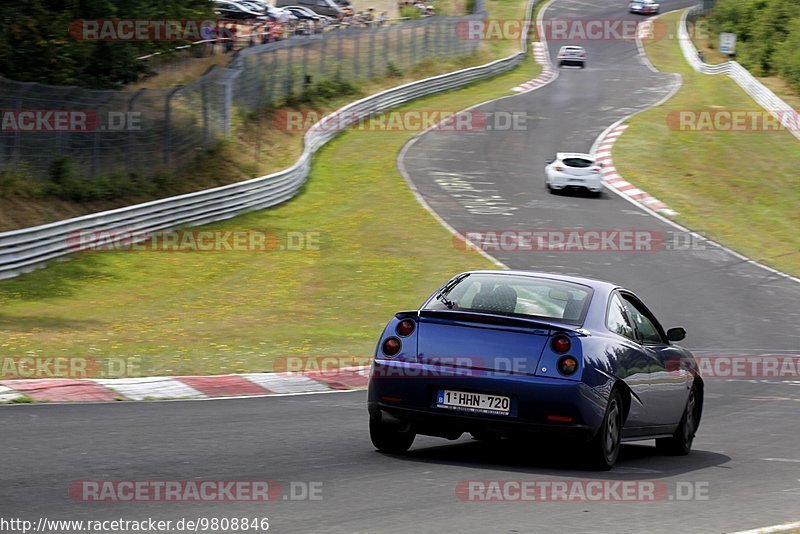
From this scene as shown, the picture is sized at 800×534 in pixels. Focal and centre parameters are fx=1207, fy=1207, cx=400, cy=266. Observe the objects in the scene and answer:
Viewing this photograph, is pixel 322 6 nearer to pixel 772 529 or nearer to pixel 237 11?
pixel 237 11

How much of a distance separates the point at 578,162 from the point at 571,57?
29.4m

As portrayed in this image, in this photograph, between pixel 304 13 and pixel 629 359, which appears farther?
pixel 304 13

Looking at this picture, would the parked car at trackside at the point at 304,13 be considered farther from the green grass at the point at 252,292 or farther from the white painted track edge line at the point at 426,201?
the green grass at the point at 252,292

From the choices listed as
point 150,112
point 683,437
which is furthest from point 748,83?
point 683,437

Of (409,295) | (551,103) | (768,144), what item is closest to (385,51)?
(551,103)

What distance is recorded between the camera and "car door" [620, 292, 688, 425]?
9047mm

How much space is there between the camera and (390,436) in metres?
8.54

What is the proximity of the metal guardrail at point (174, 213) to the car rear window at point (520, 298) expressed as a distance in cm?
1501

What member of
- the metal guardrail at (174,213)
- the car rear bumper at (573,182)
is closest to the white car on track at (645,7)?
the metal guardrail at (174,213)

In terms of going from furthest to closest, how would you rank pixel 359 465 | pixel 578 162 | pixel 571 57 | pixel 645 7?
pixel 645 7 → pixel 571 57 → pixel 578 162 → pixel 359 465

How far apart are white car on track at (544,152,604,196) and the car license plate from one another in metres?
26.3

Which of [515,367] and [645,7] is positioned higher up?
[645,7]

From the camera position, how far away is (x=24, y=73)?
98.0ft

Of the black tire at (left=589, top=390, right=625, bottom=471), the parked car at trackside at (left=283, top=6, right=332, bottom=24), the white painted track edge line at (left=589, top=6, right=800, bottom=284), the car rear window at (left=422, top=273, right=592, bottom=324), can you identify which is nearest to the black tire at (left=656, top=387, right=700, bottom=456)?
the black tire at (left=589, top=390, right=625, bottom=471)
